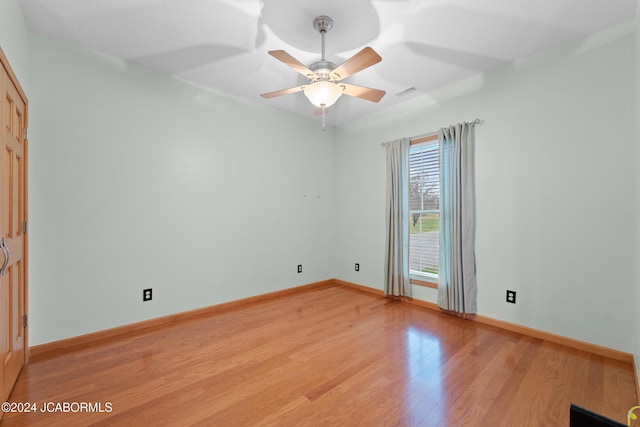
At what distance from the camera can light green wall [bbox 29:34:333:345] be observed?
8.20ft

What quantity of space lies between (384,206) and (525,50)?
227 cm

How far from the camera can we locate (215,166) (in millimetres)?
3518

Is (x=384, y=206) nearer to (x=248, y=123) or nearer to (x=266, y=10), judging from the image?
(x=248, y=123)

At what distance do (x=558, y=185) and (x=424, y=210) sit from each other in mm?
1392

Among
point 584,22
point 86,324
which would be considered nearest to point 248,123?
point 86,324

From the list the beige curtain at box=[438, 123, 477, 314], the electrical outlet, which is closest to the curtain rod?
the beige curtain at box=[438, 123, 477, 314]

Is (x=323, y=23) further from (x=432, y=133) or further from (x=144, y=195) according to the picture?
(x=144, y=195)

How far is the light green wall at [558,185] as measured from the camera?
234 centimetres

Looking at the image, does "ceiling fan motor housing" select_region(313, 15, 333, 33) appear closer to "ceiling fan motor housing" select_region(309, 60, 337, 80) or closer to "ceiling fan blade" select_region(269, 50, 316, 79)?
"ceiling fan motor housing" select_region(309, 60, 337, 80)

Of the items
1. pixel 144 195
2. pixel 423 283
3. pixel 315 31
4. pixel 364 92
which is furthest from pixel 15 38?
pixel 423 283

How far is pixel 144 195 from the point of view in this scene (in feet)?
9.80

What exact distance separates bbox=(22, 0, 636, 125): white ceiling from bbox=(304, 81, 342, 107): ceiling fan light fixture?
0.50 metres

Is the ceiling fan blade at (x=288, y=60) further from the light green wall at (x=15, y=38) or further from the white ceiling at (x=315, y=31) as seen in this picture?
the light green wall at (x=15, y=38)

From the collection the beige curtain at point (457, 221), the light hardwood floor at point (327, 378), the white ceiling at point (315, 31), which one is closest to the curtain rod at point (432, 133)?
the beige curtain at point (457, 221)
